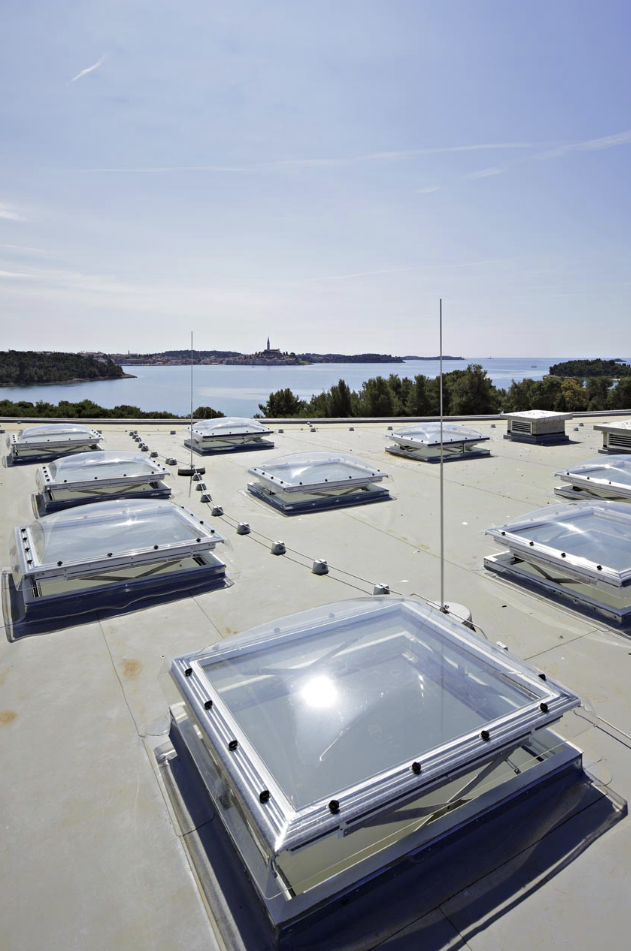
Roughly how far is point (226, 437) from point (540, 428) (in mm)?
8292

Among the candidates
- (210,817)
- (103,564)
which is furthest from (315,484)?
(210,817)

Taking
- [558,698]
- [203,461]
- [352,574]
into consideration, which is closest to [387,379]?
[203,461]

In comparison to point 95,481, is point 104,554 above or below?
below

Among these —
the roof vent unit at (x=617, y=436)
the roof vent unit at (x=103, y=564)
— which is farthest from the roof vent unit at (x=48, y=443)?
the roof vent unit at (x=617, y=436)

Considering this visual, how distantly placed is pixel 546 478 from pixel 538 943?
907 centimetres

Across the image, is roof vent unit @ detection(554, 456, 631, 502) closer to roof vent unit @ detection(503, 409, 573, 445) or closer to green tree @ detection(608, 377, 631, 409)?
roof vent unit @ detection(503, 409, 573, 445)

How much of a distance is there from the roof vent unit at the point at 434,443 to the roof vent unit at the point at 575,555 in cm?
563

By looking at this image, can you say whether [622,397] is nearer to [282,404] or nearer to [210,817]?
[282,404]

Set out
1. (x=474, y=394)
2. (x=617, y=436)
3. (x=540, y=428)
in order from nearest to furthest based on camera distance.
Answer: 1. (x=617, y=436)
2. (x=540, y=428)
3. (x=474, y=394)

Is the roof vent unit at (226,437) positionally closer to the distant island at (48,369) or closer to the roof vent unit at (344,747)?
the roof vent unit at (344,747)

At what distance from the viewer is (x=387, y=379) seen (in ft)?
140

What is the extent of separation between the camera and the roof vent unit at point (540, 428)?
14.1m

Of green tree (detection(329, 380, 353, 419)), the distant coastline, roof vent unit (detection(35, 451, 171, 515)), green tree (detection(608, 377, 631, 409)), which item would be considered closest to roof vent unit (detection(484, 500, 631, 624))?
roof vent unit (detection(35, 451, 171, 515))

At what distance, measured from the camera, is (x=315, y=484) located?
8586 mm
